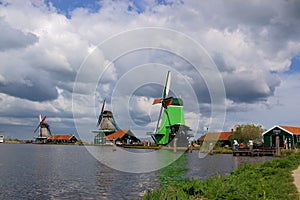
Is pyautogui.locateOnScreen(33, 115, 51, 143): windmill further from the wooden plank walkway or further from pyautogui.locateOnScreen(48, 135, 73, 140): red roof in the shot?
the wooden plank walkway

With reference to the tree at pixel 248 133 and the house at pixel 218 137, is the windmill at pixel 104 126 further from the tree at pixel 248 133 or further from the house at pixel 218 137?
the tree at pixel 248 133

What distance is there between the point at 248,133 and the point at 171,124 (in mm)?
14650

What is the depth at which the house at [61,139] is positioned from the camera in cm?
12171

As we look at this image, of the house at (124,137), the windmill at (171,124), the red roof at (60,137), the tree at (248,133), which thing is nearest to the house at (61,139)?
A: the red roof at (60,137)

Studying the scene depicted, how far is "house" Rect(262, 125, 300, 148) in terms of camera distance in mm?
47062

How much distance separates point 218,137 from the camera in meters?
67.7

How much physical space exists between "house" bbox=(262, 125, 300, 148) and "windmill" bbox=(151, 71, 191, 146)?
1916 cm

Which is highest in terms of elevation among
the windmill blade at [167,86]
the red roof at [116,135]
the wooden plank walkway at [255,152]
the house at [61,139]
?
the windmill blade at [167,86]

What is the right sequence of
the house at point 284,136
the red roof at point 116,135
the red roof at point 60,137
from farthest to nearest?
1. the red roof at point 60,137
2. the red roof at point 116,135
3. the house at point 284,136

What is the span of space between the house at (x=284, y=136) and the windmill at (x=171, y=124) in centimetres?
1916

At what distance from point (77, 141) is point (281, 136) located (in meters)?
85.8

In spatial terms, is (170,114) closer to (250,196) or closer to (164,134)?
(164,134)

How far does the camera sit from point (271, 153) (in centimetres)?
4200

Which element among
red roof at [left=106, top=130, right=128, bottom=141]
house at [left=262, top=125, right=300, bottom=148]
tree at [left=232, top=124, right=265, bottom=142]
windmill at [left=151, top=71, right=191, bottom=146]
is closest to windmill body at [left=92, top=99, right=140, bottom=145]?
red roof at [left=106, top=130, right=128, bottom=141]
